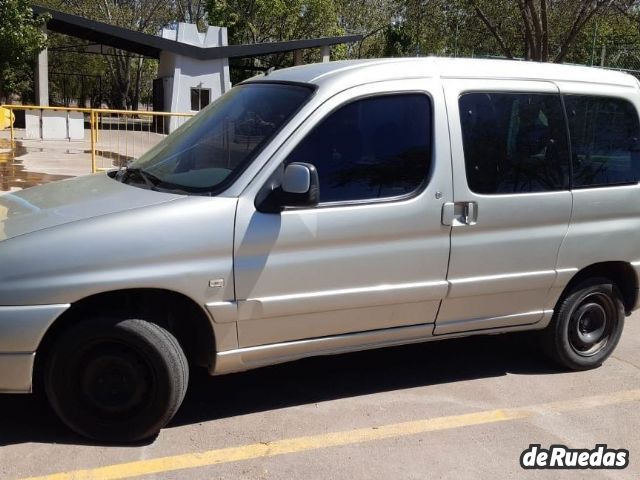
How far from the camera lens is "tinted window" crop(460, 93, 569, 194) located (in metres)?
4.04

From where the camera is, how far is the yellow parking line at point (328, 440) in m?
3.25

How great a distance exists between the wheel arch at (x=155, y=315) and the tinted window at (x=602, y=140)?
2.60 m

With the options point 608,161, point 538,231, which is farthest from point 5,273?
point 608,161

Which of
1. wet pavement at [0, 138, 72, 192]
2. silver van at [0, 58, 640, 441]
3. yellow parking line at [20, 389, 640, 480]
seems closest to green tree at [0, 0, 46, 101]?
wet pavement at [0, 138, 72, 192]

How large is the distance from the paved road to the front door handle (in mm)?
1151

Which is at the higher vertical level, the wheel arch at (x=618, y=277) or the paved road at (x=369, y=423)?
the wheel arch at (x=618, y=277)

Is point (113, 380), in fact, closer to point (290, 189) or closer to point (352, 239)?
point (290, 189)

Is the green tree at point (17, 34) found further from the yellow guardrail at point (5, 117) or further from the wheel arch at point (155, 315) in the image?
the wheel arch at point (155, 315)

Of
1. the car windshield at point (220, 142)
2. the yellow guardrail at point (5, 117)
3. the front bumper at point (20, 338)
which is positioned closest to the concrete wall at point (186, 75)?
the yellow guardrail at point (5, 117)

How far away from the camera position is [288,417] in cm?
391

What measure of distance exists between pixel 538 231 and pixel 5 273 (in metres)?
3.06

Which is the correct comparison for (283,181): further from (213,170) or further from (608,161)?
(608,161)

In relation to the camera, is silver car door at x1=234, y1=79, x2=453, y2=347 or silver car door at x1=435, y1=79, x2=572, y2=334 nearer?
silver car door at x1=234, y1=79, x2=453, y2=347

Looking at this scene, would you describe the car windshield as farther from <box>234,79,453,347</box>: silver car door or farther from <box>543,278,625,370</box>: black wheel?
<box>543,278,625,370</box>: black wheel
